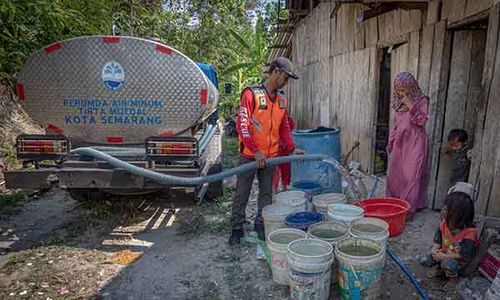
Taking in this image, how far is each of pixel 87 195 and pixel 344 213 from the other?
3.41 m

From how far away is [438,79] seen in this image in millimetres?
4336

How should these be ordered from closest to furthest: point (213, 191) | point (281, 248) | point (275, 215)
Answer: point (281, 248)
point (275, 215)
point (213, 191)

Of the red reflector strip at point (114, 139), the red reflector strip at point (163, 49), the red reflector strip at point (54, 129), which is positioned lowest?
the red reflector strip at point (114, 139)

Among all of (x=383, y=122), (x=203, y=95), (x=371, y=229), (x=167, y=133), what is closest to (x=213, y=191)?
(x=167, y=133)

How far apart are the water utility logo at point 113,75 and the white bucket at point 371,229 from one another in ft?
9.12

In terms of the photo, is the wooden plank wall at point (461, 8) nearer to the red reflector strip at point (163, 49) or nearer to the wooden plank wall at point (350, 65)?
the wooden plank wall at point (350, 65)

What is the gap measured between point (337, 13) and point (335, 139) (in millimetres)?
4123

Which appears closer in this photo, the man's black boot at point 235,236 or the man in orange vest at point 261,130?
the man in orange vest at point 261,130

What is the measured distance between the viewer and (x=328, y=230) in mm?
3148

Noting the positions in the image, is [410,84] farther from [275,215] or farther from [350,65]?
[350,65]

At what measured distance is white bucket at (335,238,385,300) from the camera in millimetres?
2594

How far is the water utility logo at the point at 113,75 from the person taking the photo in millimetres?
3865

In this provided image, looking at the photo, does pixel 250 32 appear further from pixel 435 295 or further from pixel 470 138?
pixel 435 295

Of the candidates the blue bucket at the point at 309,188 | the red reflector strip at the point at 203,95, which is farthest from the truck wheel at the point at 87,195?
the blue bucket at the point at 309,188
